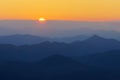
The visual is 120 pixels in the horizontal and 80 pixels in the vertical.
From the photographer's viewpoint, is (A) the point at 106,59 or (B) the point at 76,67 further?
(A) the point at 106,59

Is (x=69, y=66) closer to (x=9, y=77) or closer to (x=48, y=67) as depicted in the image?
(x=48, y=67)

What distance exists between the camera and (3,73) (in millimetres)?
Answer: 126438

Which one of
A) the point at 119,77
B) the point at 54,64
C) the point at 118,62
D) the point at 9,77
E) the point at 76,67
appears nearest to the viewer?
the point at 9,77

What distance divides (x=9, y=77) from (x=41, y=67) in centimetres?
3531

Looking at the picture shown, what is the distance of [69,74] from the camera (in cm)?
13688

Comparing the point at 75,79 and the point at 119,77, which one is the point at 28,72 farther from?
the point at 119,77

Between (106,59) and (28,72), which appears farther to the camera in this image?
(106,59)

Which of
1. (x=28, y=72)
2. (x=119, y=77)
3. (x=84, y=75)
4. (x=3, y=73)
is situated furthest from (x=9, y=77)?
(x=119, y=77)

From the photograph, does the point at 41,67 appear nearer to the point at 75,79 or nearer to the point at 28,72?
the point at 28,72

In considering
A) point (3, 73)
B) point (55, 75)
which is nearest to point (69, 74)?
point (55, 75)

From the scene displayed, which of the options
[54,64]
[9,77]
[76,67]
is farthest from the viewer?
[54,64]

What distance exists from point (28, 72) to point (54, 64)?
23775 mm

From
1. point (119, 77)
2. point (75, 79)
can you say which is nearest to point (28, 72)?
point (75, 79)

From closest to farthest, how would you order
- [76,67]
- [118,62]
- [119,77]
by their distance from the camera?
[119,77] → [76,67] → [118,62]
